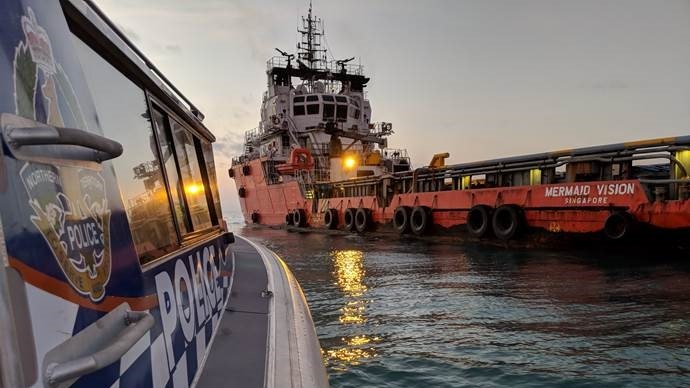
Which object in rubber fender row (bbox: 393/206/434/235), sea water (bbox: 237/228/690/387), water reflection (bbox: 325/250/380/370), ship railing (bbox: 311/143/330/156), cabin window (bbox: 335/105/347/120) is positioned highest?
cabin window (bbox: 335/105/347/120)

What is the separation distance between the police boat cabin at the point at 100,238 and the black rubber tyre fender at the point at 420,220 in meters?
13.9

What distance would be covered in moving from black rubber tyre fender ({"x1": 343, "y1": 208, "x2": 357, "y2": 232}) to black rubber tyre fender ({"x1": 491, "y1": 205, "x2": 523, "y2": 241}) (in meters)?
8.09

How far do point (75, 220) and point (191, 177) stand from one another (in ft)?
6.65

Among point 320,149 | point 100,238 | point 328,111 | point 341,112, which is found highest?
point 328,111

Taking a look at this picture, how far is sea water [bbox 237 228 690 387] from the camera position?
3.94 metres

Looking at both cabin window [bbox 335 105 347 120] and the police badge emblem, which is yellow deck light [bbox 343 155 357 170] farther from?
the police badge emblem

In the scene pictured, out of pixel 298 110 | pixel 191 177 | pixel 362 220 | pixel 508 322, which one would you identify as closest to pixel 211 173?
pixel 191 177

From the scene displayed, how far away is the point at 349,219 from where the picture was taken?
68.6 ft

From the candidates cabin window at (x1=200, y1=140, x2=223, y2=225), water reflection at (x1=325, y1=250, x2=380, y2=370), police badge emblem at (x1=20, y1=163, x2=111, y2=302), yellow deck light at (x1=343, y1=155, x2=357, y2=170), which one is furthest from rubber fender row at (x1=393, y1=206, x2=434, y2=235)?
police badge emblem at (x1=20, y1=163, x2=111, y2=302)

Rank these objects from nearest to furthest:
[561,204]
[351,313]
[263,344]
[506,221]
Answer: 1. [263,344]
2. [351,313]
3. [561,204]
4. [506,221]

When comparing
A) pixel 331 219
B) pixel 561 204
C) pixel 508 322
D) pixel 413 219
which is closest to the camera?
pixel 508 322

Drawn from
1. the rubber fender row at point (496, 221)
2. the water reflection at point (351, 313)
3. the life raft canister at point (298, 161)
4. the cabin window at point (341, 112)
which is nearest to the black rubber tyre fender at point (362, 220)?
the rubber fender row at point (496, 221)

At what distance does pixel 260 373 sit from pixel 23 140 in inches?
51.0

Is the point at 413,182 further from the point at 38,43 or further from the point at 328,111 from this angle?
the point at 38,43
